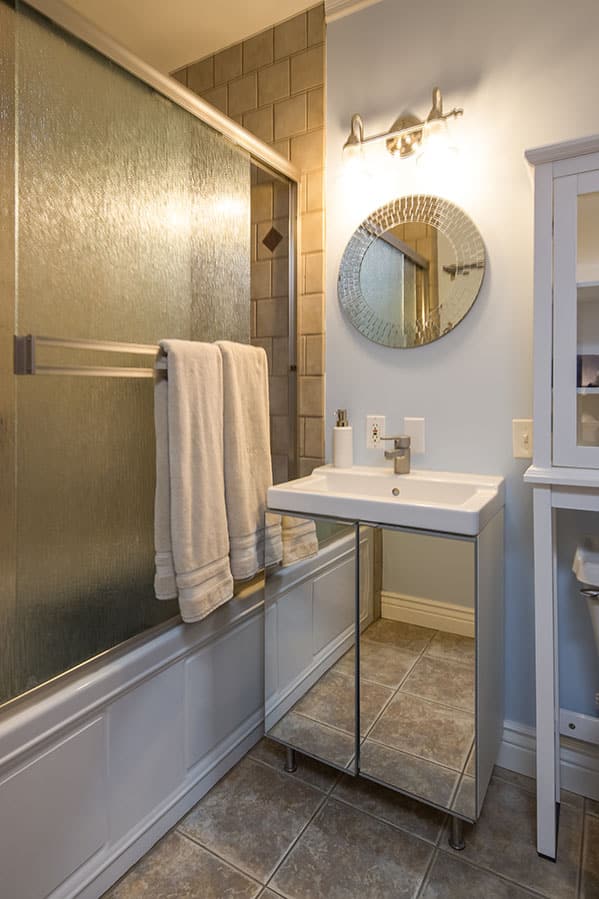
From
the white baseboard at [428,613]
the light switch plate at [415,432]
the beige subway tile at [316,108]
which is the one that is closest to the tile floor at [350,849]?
the white baseboard at [428,613]

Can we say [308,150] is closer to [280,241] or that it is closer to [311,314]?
[280,241]

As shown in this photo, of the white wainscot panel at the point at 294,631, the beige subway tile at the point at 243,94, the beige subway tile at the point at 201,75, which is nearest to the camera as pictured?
the white wainscot panel at the point at 294,631

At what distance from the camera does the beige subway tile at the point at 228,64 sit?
2.14 meters

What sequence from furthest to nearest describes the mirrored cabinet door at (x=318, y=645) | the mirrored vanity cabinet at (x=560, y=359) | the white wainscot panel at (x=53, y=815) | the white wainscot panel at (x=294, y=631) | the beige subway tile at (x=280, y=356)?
the beige subway tile at (x=280, y=356) → the white wainscot panel at (x=294, y=631) → the mirrored cabinet door at (x=318, y=645) → the mirrored vanity cabinet at (x=560, y=359) → the white wainscot panel at (x=53, y=815)

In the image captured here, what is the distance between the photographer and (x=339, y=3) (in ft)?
6.18

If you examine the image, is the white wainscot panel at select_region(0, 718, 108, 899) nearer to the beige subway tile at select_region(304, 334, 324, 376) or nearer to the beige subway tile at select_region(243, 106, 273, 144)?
the beige subway tile at select_region(304, 334, 324, 376)

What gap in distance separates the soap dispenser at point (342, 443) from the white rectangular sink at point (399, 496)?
30 mm

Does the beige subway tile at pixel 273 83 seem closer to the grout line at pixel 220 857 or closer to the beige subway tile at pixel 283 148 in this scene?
the beige subway tile at pixel 283 148

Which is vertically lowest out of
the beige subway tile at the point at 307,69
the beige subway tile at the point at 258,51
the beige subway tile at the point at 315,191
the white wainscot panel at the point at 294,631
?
the white wainscot panel at the point at 294,631

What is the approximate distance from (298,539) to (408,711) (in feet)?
1.85

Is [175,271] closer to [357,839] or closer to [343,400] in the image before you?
[343,400]

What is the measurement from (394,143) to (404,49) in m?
0.32

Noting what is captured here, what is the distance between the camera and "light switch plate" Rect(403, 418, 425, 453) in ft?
6.02

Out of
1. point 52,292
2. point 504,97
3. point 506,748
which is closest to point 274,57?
point 504,97
